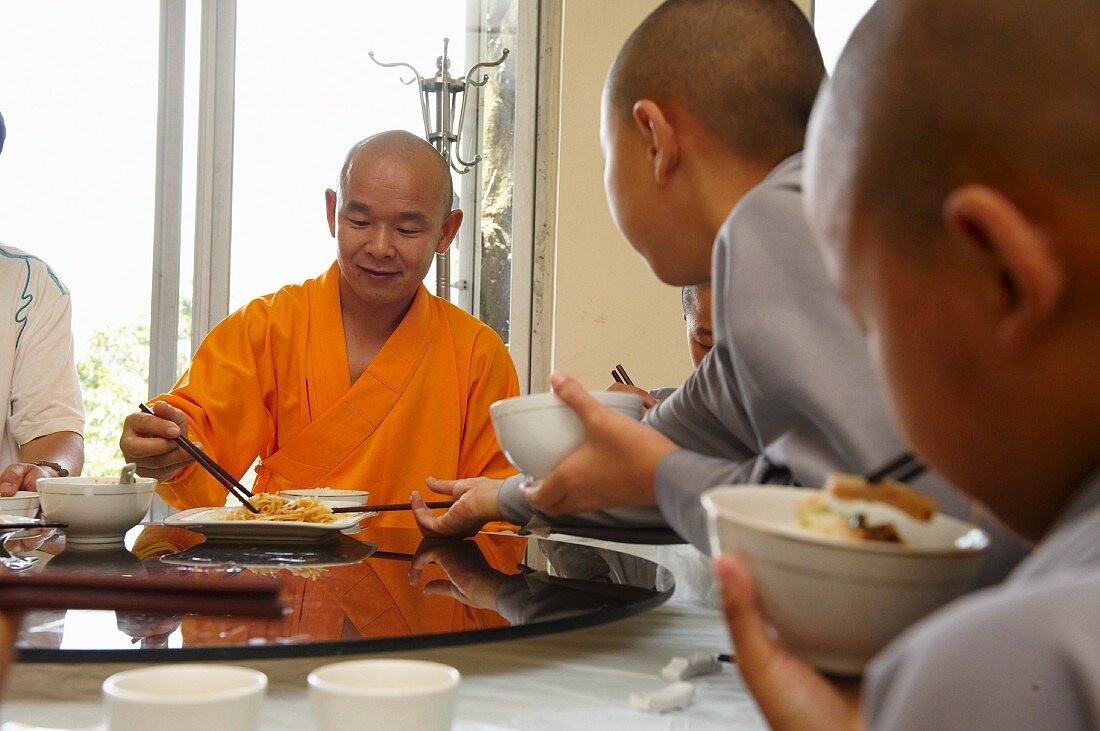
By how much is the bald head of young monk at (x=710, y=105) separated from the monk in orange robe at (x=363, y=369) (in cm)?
143

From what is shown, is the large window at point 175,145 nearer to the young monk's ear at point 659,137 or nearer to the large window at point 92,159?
the large window at point 92,159

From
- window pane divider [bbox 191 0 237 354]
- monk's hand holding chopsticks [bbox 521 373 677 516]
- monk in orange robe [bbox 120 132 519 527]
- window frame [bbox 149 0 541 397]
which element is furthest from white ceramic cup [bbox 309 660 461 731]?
window pane divider [bbox 191 0 237 354]

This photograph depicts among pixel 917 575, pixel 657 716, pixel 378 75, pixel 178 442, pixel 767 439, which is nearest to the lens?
pixel 917 575

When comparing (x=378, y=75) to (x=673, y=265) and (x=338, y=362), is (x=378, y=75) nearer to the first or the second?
(x=338, y=362)

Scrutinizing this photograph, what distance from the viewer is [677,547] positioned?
2195 millimetres

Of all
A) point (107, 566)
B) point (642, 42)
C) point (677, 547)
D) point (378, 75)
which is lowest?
point (677, 547)

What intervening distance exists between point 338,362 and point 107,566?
1.31 meters

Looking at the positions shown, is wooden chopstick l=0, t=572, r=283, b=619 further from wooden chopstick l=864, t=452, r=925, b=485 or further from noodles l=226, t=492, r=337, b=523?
noodles l=226, t=492, r=337, b=523

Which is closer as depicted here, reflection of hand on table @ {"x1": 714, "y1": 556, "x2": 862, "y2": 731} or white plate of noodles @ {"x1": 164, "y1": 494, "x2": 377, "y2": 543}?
reflection of hand on table @ {"x1": 714, "y1": 556, "x2": 862, "y2": 731}

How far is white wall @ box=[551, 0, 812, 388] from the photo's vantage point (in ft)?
11.4

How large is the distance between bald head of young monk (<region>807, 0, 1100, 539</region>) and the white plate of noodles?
1261mm

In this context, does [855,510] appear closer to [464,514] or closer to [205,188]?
[464,514]

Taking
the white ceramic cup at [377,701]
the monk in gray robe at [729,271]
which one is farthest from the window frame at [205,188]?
the white ceramic cup at [377,701]

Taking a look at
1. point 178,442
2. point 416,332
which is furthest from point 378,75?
point 178,442
